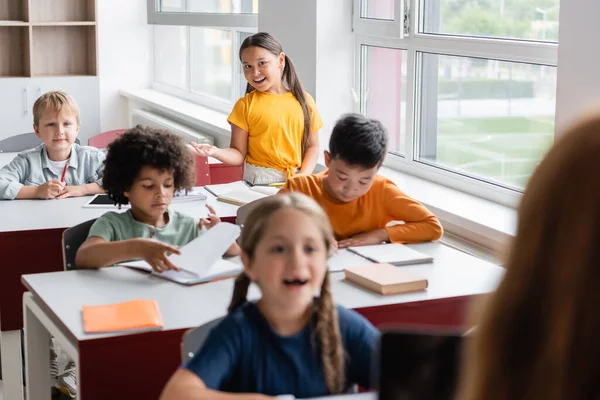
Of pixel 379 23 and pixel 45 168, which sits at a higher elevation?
pixel 379 23

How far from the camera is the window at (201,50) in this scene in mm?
5133

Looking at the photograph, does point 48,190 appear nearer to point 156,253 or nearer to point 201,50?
point 156,253

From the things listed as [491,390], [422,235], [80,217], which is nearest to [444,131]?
[422,235]

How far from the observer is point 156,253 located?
2.27m

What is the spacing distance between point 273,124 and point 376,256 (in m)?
1.41

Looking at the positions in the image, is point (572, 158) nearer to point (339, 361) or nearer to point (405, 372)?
point (405, 372)

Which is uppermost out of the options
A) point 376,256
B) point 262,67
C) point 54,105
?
point 262,67

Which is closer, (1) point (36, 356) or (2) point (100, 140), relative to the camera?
(1) point (36, 356)

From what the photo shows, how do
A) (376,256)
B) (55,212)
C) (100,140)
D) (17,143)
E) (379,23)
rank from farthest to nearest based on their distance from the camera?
(100,140) < (17,143) < (379,23) < (55,212) < (376,256)

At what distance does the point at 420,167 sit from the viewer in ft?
12.5

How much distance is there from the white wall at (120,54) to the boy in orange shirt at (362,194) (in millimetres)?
4288

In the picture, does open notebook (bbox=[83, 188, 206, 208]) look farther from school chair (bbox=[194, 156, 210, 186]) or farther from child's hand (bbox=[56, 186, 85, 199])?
school chair (bbox=[194, 156, 210, 186])

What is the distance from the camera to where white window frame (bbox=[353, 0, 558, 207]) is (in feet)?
10.1

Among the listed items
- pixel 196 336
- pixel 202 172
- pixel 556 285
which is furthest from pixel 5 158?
pixel 556 285
